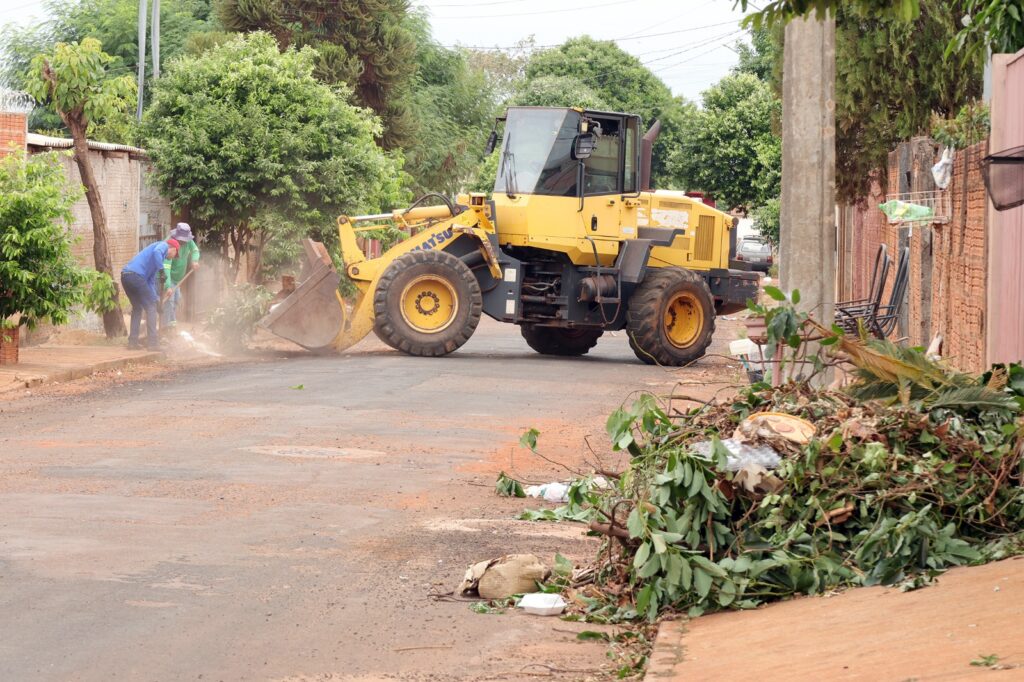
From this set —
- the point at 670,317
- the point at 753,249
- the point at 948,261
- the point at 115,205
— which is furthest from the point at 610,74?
the point at 948,261

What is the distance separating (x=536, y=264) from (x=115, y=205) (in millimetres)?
7961

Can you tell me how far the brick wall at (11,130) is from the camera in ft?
65.7

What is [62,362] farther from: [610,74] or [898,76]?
[610,74]

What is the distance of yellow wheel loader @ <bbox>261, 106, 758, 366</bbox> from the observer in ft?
67.7

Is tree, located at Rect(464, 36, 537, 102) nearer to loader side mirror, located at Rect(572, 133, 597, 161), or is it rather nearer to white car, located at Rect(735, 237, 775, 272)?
white car, located at Rect(735, 237, 775, 272)

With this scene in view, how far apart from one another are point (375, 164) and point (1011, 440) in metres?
20.9

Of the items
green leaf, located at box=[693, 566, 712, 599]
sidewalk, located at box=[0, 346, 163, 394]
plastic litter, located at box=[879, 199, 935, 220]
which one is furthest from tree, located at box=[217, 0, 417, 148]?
green leaf, located at box=[693, 566, 712, 599]

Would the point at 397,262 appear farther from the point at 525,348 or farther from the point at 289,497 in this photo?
the point at 289,497

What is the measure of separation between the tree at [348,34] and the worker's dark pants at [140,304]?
54.4 feet

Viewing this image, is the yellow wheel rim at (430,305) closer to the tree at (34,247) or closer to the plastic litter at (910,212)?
the tree at (34,247)

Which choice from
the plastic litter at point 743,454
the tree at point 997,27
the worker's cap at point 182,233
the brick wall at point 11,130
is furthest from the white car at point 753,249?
the plastic litter at point 743,454

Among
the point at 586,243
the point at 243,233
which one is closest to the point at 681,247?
the point at 586,243

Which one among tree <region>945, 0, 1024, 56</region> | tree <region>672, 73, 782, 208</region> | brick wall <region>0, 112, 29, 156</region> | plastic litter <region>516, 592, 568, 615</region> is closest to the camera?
plastic litter <region>516, 592, 568, 615</region>

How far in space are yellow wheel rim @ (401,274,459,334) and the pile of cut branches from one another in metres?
12.8
